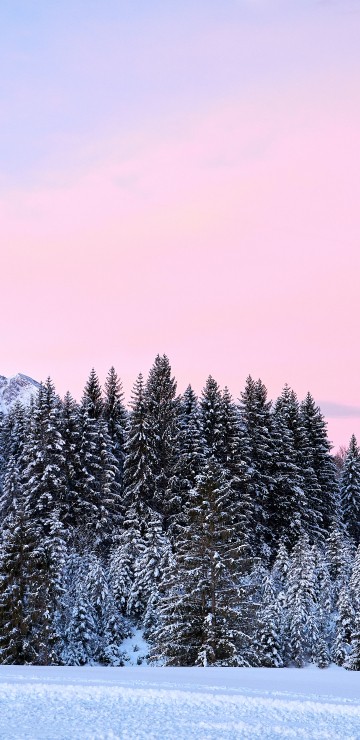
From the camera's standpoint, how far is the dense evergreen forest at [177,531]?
30250 millimetres

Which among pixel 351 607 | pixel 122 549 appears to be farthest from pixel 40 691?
pixel 122 549

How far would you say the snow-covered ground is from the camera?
755 centimetres

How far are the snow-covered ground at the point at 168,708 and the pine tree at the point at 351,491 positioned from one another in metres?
62.0

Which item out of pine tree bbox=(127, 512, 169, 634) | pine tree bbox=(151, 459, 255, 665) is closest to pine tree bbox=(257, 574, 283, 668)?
pine tree bbox=(151, 459, 255, 665)

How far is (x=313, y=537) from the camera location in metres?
61.6

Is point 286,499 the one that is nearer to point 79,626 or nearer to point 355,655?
point 355,655

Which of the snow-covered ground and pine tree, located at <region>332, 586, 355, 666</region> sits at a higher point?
pine tree, located at <region>332, 586, 355, 666</region>

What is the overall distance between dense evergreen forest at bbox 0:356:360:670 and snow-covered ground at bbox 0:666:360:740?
16.7m

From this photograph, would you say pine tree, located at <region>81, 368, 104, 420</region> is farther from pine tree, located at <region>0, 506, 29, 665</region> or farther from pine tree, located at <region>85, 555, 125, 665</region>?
pine tree, located at <region>0, 506, 29, 665</region>

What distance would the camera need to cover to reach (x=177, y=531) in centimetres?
5416

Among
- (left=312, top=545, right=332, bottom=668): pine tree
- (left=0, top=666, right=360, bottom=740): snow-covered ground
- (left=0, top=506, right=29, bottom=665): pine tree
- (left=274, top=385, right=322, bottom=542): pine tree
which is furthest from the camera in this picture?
(left=274, top=385, right=322, bottom=542): pine tree

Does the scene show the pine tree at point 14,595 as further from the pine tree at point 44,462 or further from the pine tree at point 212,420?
the pine tree at point 212,420

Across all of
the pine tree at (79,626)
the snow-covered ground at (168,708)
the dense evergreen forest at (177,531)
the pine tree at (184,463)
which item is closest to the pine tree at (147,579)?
the dense evergreen forest at (177,531)

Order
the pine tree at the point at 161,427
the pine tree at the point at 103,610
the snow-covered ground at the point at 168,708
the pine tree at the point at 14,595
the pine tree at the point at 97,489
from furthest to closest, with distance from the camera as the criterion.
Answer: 1. the pine tree at the point at 161,427
2. the pine tree at the point at 97,489
3. the pine tree at the point at 103,610
4. the pine tree at the point at 14,595
5. the snow-covered ground at the point at 168,708
